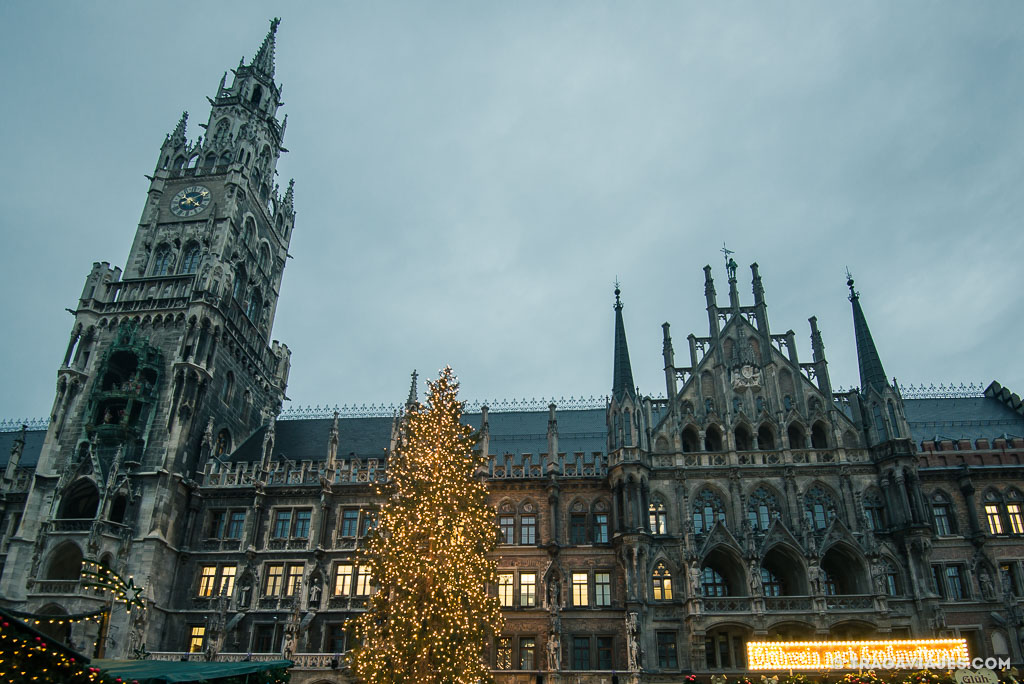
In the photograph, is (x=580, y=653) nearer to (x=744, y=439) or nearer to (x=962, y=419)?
(x=744, y=439)

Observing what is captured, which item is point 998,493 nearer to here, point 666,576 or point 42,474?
point 666,576

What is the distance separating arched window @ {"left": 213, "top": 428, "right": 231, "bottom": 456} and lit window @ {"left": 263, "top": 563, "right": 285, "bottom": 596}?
9.46 m

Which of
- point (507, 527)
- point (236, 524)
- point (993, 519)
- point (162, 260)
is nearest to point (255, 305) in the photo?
point (162, 260)

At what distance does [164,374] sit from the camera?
41156mm

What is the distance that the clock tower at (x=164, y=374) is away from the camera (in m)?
36.0

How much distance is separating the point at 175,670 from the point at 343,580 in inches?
612

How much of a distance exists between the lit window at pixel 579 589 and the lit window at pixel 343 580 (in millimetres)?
11872

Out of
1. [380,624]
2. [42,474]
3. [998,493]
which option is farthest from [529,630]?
[42,474]

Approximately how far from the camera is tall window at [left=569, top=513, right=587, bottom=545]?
36125mm

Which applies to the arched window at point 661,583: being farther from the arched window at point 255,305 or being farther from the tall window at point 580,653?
the arched window at point 255,305

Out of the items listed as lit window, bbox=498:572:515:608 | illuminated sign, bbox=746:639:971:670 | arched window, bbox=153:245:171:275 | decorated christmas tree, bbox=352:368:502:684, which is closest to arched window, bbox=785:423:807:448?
illuminated sign, bbox=746:639:971:670

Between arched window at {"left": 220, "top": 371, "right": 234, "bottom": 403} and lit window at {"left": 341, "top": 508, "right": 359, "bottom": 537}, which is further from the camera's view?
arched window at {"left": 220, "top": 371, "right": 234, "bottom": 403}

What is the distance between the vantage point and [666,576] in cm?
3353

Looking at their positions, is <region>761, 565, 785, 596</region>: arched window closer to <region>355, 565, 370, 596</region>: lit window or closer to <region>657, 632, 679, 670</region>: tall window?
<region>657, 632, 679, 670</region>: tall window
